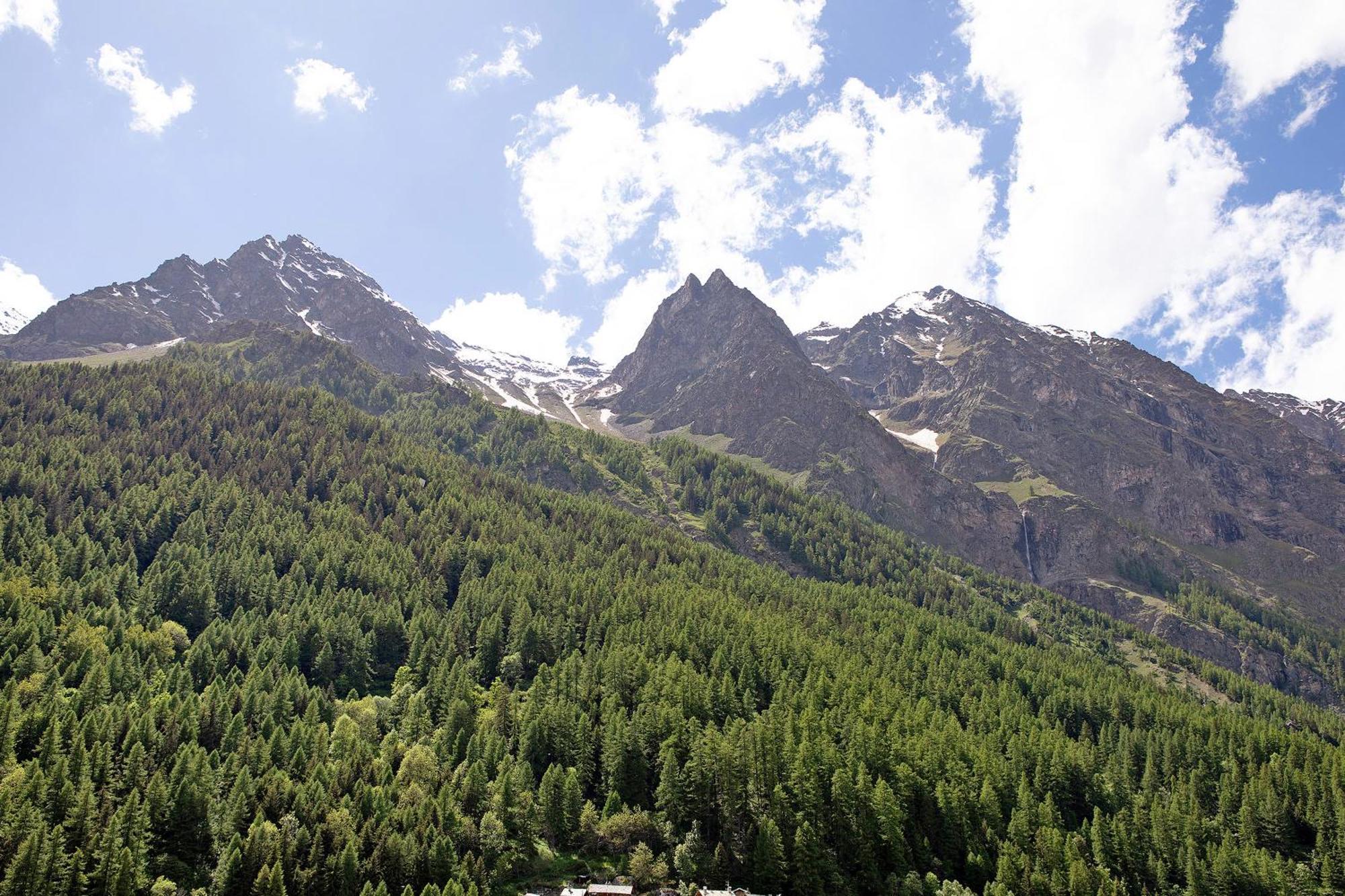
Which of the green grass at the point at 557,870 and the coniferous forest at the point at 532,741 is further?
the green grass at the point at 557,870

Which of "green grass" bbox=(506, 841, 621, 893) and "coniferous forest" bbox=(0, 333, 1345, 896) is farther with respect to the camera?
"green grass" bbox=(506, 841, 621, 893)

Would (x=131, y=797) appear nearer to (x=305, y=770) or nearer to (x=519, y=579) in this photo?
(x=305, y=770)

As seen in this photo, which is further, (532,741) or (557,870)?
(532,741)

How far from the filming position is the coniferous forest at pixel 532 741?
76000 millimetres

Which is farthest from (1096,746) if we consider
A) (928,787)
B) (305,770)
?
(305,770)

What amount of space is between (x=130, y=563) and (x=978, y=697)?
490 ft

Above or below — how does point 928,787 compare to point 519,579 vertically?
below

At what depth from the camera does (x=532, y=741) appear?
99.9 metres

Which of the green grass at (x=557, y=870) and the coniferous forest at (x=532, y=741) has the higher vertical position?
the coniferous forest at (x=532, y=741)

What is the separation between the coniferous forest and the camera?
76.0m

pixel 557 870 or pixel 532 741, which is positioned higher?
pixel 532 741

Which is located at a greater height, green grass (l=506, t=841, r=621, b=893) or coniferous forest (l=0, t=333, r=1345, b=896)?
coniferous forest (l=0, t=333, r=1345, b=896)

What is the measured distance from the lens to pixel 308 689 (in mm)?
112000

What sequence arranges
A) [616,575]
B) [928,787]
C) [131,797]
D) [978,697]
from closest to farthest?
[131,797]
[928,787]
[978,697]
[616,575]
